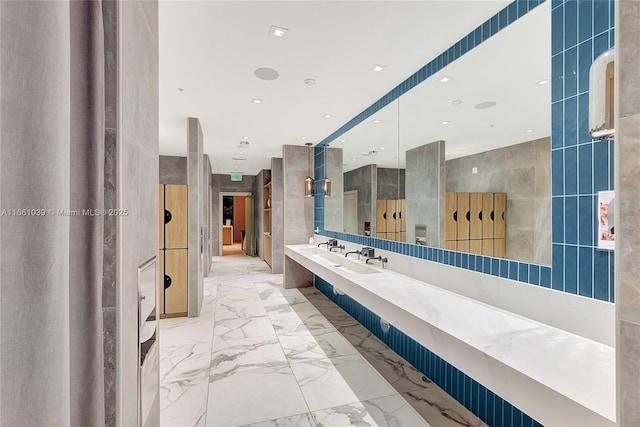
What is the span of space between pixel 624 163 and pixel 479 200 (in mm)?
1468

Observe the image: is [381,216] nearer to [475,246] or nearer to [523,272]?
[475,246]

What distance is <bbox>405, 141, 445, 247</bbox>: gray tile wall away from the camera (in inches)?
99.0

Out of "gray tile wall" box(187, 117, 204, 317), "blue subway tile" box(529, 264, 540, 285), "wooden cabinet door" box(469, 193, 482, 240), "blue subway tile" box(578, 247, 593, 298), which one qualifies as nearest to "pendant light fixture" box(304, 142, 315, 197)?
"gray tile wall" box(187, 117, 204, 317)

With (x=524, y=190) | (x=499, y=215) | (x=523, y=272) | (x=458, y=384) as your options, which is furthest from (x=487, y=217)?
(x=458, y=384)

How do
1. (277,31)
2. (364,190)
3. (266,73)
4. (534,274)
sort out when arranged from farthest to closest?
(364,190) → (266,73) → (277,31) → (534,274)

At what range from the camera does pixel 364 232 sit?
3.84 meters

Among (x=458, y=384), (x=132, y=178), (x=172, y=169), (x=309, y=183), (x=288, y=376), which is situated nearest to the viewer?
(x=132, y=178)

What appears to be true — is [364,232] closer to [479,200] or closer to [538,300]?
[479,200]

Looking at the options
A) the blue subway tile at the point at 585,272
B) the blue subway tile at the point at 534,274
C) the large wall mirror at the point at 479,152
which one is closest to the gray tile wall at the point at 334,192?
the large wall mirror at the point at 479,152

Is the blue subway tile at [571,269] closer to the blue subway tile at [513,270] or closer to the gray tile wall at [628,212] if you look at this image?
the blue subway tile at [513,270]

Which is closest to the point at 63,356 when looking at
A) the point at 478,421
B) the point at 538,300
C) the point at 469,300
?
the point at 538,300

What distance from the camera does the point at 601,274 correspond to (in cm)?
138

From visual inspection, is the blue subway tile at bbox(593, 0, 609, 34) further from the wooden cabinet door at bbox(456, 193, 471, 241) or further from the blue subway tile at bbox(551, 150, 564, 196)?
the wooden cabinet door at bbox(456, 193, 471, 241)

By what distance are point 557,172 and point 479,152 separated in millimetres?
607
